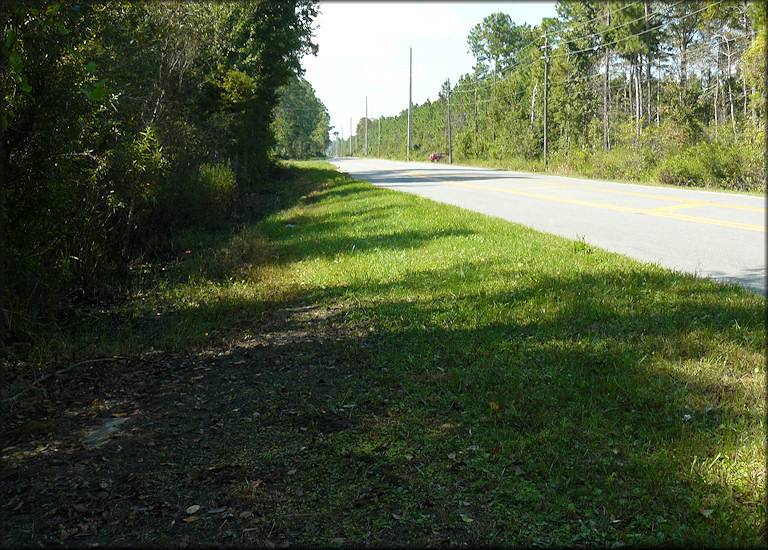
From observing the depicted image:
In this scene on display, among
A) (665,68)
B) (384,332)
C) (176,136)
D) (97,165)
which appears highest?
(665,68)

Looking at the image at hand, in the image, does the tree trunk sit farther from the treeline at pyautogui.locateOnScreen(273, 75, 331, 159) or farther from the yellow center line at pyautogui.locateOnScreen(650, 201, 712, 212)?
the yellow center line at pyautogui.locateOnScreen(650, 201, 712, 212)

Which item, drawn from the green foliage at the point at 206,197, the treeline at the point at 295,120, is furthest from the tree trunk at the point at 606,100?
the green foliage at the point at 206,197

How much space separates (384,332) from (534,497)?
9.59ft

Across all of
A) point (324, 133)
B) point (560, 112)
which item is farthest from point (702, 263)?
point (324, 133)

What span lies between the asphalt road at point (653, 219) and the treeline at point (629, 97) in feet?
11.8

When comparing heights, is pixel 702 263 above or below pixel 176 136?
below

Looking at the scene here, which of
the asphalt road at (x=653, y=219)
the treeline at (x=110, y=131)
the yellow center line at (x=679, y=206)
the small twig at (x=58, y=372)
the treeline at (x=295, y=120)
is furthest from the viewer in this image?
the treeline at (x=295, y=120)

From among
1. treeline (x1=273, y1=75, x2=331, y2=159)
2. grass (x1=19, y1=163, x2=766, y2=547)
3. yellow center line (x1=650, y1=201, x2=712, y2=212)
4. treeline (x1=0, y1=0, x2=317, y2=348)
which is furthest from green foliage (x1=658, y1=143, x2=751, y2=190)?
treeline (x1=273, y1=75, x2=331, y2=159)

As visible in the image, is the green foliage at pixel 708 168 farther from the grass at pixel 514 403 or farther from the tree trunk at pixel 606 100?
the tree trunk at pixel 606 100

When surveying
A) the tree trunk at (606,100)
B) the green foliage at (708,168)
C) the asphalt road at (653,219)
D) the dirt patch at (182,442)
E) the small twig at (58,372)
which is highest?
the tree trunk at (606,100)

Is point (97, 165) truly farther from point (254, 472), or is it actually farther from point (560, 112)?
point (560, 112)

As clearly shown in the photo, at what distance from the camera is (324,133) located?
416 feet

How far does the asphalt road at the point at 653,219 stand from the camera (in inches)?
314

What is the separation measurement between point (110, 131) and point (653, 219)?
380 inches
